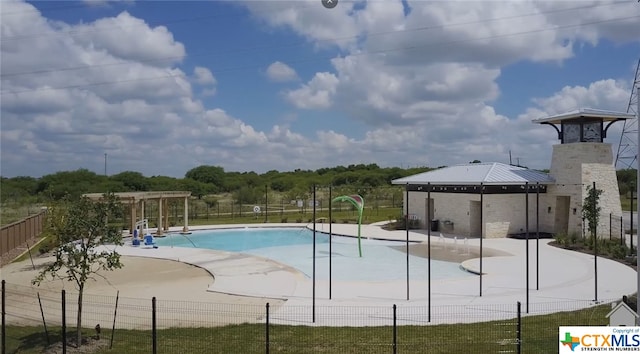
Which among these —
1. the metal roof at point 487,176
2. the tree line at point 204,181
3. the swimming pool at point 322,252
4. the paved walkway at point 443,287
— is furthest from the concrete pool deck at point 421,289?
the tree line at point 204,181

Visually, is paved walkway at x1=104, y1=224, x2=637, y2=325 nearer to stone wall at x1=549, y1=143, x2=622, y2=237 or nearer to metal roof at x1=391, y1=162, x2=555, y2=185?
stone wall at x1=549, y1=143, x2=622, y2=237

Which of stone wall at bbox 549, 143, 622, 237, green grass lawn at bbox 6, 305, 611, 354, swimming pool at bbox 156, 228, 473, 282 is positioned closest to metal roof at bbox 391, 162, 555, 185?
stone wall at bbox 549, 143, 622, 237

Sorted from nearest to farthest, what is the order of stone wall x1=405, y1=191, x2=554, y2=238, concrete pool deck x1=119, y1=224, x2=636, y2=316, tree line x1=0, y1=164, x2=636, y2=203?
concrete pool deck x1=119, y1=224, x2=636, y2=316
stone wall x1=405, y1=191, x2=554, y2=238
tree line x1=0, y1=164, x2=636, y2=203

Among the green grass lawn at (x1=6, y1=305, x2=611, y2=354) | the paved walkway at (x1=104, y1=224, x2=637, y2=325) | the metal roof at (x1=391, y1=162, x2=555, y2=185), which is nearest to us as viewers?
the green grass lawn at (x1=6, y1=305, x2=611, y2=354)

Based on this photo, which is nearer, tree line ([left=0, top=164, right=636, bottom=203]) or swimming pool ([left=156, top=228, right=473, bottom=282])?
swimming pool ([left=156, top=228, right=473, bottom=282])

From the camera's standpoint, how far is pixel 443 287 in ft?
54.1

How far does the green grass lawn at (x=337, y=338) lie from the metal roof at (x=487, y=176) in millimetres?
18336

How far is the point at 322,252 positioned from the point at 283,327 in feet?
53.1

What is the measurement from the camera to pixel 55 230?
37.9 ft

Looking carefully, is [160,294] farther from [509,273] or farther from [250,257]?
[509,273]

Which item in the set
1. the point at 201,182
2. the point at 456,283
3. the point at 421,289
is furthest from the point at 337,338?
the point at 201,182

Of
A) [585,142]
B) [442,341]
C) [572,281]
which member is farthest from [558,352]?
[585,142]

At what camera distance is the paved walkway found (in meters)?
13.6

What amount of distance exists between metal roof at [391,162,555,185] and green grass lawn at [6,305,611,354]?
60.2 ft
